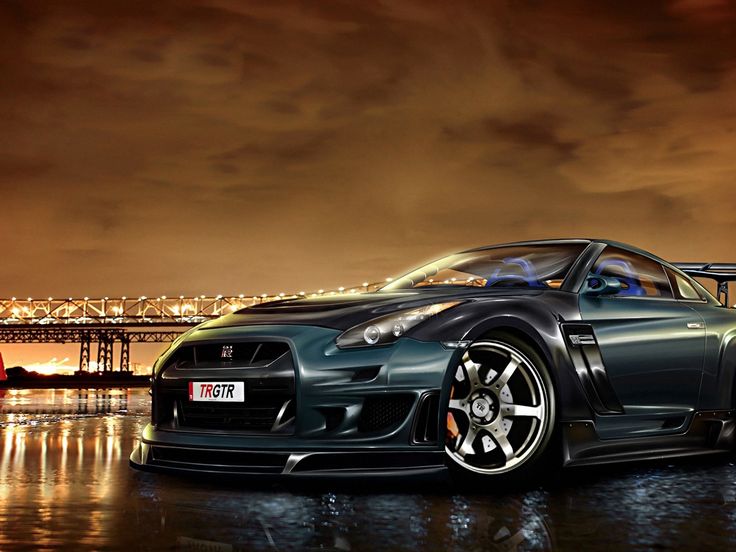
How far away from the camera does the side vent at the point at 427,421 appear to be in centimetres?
509

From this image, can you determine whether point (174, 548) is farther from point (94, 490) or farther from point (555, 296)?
point (555, 296)

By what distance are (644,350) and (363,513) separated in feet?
7.47

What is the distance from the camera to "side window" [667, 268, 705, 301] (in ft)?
23.0

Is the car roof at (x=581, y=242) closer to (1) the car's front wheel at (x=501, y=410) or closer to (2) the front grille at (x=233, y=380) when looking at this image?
(1) the car's front wheel at (x=501, y=410)

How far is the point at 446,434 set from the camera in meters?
5.18

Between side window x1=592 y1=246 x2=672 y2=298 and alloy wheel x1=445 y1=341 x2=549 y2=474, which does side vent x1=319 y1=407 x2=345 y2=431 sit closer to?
alloy wheel x1=445 y1=341 x2=549 y2=474

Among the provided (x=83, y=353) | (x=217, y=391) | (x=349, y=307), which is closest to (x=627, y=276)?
(x=349, y=307)

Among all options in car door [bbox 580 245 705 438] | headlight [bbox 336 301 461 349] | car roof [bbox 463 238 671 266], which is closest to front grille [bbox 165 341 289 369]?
headlight [bbox 336 301 461 349]

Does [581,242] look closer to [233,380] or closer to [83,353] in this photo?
[233,380]

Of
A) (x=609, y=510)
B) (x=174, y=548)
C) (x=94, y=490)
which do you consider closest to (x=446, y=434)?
(x=609, y=510)

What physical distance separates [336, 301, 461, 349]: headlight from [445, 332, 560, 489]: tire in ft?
1.11

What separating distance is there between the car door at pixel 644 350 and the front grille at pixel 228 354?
1848 millimetres

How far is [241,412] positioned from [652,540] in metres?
2.20

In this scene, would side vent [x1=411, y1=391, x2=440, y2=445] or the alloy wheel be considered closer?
side vent [x1=411, y1=391, x2=440, y2=445]
